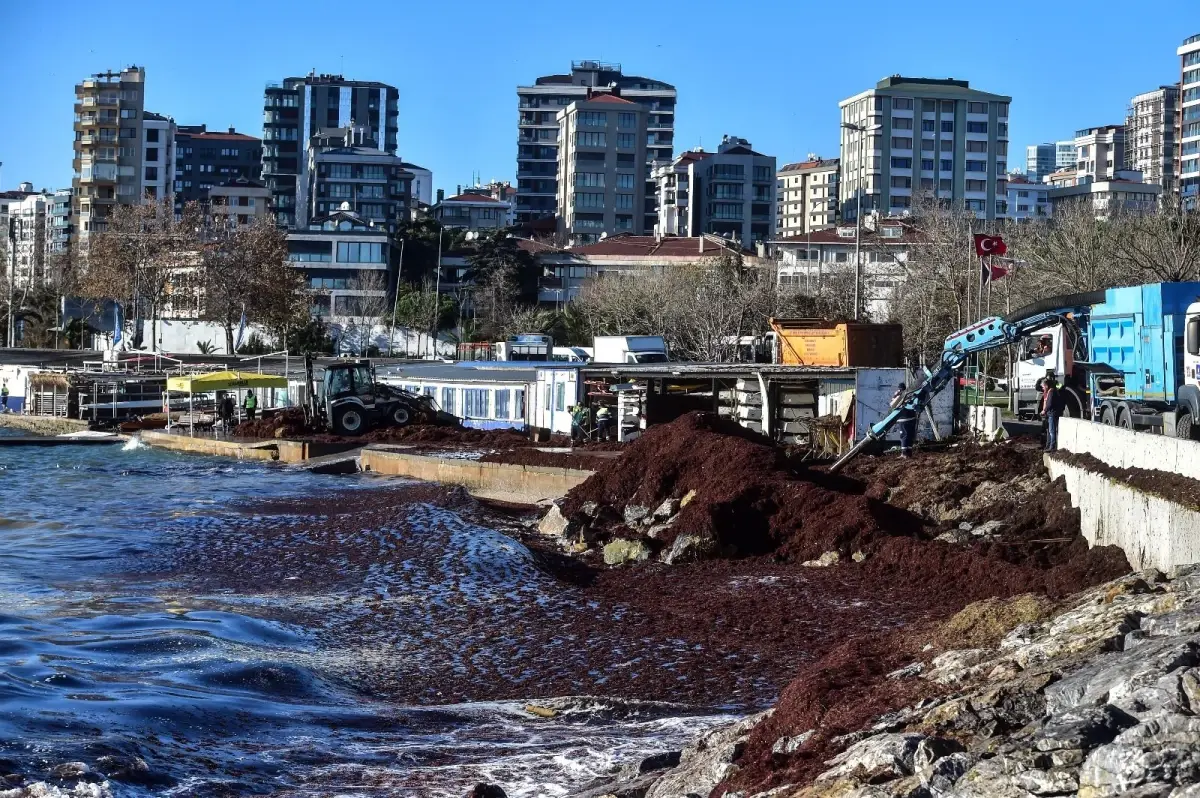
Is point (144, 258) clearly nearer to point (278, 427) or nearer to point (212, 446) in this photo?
point (278, 427)

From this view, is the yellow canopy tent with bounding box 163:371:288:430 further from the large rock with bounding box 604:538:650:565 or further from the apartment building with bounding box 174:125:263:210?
the apartment building with bounding box 174:125:263:210

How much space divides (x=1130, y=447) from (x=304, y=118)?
14392cm

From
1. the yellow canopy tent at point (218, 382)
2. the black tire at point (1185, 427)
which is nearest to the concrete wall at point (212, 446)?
the yellow canopy tent at point (218, 382)

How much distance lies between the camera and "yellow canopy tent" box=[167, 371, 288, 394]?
43.8 meters

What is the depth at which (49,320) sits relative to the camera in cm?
9306

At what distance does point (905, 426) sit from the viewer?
27.0 metres

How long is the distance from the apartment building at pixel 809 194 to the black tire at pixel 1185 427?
114 metres

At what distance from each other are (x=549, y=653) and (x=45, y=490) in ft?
75.3

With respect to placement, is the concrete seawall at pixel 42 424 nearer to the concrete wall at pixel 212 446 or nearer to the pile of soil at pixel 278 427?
the concrete wall at pixel 212 446

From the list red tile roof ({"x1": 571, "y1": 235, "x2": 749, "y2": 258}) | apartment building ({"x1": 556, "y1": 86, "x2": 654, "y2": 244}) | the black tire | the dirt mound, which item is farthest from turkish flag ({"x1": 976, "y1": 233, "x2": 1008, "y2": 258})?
apartment building ({"x1": 556, "y1": 86, "x2": 654, "y2": 244})

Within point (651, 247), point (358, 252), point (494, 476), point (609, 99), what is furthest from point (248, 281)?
point (609, 99)

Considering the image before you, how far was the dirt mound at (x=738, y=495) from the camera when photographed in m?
21.5

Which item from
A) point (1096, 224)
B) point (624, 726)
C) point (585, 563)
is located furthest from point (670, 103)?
point (624, 726)

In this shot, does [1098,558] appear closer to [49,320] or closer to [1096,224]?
[1096,224]
